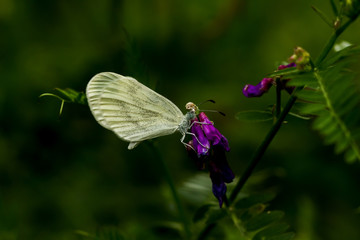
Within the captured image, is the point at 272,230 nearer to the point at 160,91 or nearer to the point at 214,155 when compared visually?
the point at 214,155

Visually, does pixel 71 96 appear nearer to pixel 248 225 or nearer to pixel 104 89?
pixel 104 89

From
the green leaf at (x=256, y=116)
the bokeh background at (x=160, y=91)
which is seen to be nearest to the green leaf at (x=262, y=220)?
the green leaf at (x=256, y=116)

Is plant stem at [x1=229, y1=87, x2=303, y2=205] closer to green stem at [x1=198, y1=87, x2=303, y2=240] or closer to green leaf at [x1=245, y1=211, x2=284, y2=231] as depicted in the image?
green stem at [x1=198, y1=87, x2=303, y2=240]

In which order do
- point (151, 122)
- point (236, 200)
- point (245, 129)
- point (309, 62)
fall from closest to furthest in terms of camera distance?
point (309, 62) → point (236, 200) → point (151, 122) → point (245, 129)

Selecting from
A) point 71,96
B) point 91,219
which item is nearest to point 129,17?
point 91,219

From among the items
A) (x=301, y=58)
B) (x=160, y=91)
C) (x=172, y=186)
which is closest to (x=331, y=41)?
(x=301, y=58)

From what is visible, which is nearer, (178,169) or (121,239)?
(121,239)
